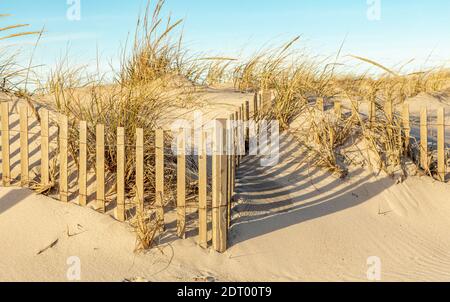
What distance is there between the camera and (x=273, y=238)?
4715 mm

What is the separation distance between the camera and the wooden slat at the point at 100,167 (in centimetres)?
466

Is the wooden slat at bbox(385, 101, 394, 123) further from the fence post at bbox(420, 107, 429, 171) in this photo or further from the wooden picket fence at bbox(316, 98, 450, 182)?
the fence post at bbox(420, 107, 429, 171)

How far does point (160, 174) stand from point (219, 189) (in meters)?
0.54

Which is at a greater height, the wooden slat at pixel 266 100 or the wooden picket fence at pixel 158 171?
the wooden slat at pixel 266 100

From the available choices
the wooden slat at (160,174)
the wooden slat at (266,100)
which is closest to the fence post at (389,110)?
the wooden slat at (266,100)

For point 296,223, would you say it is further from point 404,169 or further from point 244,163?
point 404,169

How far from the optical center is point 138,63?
8.20 m

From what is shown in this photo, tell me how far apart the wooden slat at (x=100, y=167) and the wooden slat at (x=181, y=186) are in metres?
0.69

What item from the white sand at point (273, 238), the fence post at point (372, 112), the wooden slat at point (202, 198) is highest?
the fence post at point (372, 112)

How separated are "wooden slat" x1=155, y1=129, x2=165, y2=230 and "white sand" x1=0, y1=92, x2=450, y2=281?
201mm

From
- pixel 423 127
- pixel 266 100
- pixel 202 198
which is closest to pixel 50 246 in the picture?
pixel 202 198

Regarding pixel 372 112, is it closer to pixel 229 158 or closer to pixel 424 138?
pixel 424 138

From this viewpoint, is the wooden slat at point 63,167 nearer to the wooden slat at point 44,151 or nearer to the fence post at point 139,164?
the wooden slat at point 44,151
